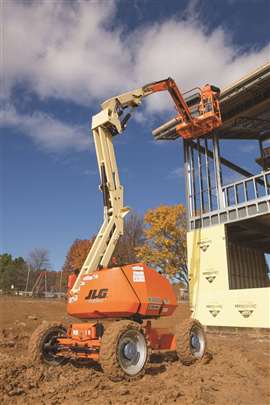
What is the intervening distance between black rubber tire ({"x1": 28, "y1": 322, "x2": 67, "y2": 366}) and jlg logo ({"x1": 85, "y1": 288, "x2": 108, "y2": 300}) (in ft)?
3.83

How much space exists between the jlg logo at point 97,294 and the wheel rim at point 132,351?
3.42 feet

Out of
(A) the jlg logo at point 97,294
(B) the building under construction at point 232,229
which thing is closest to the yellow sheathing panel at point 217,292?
(B) the building under construction at point 232,229

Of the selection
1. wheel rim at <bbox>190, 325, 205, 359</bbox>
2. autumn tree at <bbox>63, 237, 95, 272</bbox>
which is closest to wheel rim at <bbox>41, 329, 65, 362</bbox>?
wheel rim at <bbox>190, 325, 205, 359</bbox>

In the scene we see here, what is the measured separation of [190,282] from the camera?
61.8 ft

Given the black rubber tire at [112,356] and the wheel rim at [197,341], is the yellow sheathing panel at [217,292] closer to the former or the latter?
the wheel rim at [197,341]

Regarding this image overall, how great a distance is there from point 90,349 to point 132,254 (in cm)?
3582

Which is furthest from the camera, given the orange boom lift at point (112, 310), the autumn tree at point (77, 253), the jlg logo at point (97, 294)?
the autumn tree at point (77, 253)

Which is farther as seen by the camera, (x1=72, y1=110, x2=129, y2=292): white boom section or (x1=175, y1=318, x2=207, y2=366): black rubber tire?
(x1=72, y1=110, x2=129, y2=292): white boom section

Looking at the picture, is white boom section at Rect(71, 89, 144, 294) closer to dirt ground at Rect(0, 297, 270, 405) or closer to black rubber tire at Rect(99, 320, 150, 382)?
black rubber tire at Rect(99, 320, 150, 382)

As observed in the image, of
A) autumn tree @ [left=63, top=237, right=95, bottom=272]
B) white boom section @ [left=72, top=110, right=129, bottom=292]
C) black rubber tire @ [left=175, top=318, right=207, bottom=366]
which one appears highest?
autumn tree @ [left=63, top=237, right=95, bottom=272]

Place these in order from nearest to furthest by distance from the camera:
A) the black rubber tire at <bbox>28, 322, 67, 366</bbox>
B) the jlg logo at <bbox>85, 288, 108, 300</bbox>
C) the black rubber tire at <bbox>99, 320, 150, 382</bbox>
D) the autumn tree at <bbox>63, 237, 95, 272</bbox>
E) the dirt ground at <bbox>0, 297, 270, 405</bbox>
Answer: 1. the dirt ground at <bbox>0, 297, 270, 405</bbox>
2. the black rubber tire at <bbox>99, 320, 150, 382</bbox>
3. the jlg logo at <bbox>85, 288, 108, 300</bbox>
4. the black rubber tire at <bbox>28, 322, 67, 366</bbox>
5. the autumn tree at <bbox>63, 237, 95, 272</bbox>

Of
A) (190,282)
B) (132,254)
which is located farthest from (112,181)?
(132,254)

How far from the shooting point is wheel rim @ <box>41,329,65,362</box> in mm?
8047

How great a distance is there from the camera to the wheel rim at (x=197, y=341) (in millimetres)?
8602
